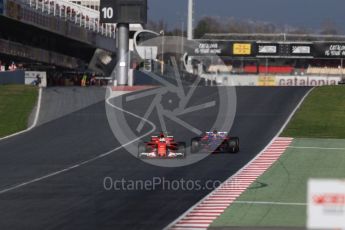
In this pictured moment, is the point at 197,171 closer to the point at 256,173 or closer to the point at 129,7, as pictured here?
the point at 256,173

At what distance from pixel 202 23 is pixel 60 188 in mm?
167040

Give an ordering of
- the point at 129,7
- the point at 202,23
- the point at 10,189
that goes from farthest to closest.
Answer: the point at 202,23 < the point at 129,7 < the point at 10,189

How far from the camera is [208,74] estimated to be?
106 m

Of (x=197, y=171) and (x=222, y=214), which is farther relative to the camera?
(x=197, y=171)

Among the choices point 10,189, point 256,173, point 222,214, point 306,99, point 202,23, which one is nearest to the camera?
point 222,214

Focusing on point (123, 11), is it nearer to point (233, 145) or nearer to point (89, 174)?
point (233, 145)

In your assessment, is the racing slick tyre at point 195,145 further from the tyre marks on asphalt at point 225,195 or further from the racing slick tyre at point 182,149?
the tyre marks on asphalt at point 225,195

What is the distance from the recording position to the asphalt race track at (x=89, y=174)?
599 inches

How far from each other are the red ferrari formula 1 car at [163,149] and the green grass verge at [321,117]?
8653 mm

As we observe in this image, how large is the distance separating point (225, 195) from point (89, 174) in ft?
16.5

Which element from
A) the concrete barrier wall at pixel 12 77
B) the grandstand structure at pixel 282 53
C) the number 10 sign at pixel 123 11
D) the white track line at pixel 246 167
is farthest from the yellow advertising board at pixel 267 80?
the white track line at pixel 246 167

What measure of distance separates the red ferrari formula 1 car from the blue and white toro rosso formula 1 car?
56.2 inches

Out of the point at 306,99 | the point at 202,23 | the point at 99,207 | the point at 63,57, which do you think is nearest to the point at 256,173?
the point at 99,207

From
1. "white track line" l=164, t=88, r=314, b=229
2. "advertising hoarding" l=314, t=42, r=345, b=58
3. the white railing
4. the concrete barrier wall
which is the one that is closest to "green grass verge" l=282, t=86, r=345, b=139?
"white track line" l=164, t=88, r=314, b=229
